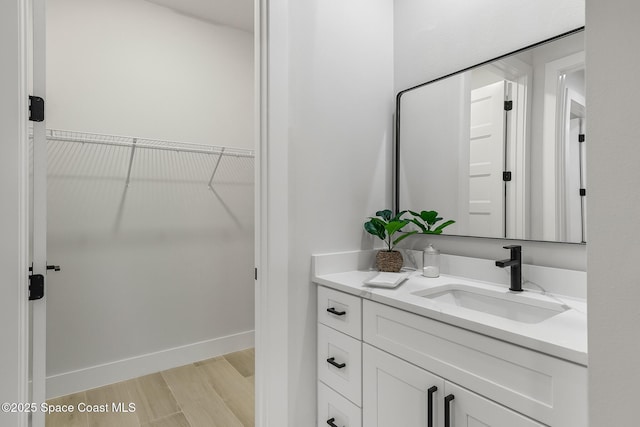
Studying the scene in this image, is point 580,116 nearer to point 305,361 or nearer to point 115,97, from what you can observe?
point 305,361

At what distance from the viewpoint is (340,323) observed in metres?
1.39

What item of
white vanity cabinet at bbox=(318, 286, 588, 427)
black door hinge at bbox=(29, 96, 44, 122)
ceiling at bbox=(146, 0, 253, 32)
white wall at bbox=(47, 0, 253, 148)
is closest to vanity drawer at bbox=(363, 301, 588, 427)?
white vanity cabinet at bbox=(318, 286, 588, 427)

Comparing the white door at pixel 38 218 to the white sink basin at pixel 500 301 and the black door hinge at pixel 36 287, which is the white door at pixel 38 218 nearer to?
the black door hinge at pixel 36 287

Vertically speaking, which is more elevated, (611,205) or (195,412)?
(611,205)

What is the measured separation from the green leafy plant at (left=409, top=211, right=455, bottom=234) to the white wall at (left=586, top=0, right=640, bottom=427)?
1042 millimetres

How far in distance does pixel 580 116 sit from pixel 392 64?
1.00 m

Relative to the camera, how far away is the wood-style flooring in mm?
1876

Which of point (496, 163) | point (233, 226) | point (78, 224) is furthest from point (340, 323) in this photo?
point (78, 224)

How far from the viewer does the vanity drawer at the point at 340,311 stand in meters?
1.32

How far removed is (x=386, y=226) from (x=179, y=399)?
167cm

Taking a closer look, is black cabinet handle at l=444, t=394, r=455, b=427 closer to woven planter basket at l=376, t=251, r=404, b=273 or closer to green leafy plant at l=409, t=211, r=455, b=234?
woven planter basket at l=376, t=251, r=404, b=273

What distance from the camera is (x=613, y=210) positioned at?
1.79 feet

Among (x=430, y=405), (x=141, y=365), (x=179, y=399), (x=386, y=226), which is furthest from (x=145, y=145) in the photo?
(x=430, y=405)

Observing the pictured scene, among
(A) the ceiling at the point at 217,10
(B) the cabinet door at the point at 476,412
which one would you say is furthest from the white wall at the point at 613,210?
(A) the ceiling at the point at 217,10
